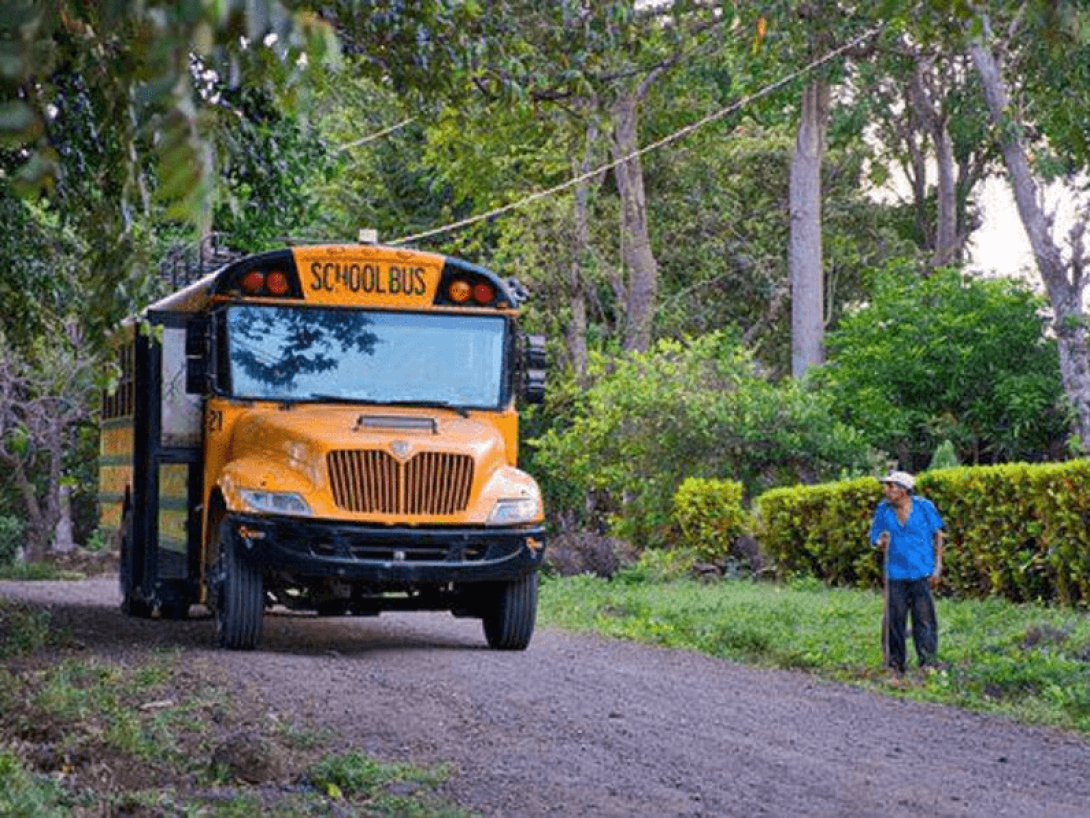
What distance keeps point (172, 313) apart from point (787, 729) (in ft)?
26.0

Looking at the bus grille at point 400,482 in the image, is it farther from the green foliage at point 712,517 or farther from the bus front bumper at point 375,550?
the green foliage at point 712,517

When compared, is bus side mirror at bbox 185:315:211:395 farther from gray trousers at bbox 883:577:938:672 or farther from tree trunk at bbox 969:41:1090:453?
tree trunk at bbox 969:41:1090:453

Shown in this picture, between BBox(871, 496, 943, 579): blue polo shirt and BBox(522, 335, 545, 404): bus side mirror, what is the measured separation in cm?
296

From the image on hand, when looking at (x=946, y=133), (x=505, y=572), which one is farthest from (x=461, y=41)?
(x=946, y=133)

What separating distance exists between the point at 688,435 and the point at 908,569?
15542 millimetres

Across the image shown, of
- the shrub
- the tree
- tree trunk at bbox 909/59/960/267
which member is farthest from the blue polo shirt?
the shrub

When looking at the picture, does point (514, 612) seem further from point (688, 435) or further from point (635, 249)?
point (635, 249)

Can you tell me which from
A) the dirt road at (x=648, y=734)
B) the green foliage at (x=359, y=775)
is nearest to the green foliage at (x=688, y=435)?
the dirt road at (x=648, y=734)

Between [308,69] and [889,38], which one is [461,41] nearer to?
[308,69]

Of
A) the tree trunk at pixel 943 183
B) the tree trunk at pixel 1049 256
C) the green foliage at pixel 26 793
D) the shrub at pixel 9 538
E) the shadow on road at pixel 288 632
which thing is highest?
the tree trunk at pixel 943 183

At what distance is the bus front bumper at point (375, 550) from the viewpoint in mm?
14797

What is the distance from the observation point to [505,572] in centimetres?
1529

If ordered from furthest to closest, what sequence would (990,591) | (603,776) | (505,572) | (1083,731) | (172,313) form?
(990,591), (172,313), (505,572), (1083,731), (603,776)

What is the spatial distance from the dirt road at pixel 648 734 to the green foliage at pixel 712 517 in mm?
11848
